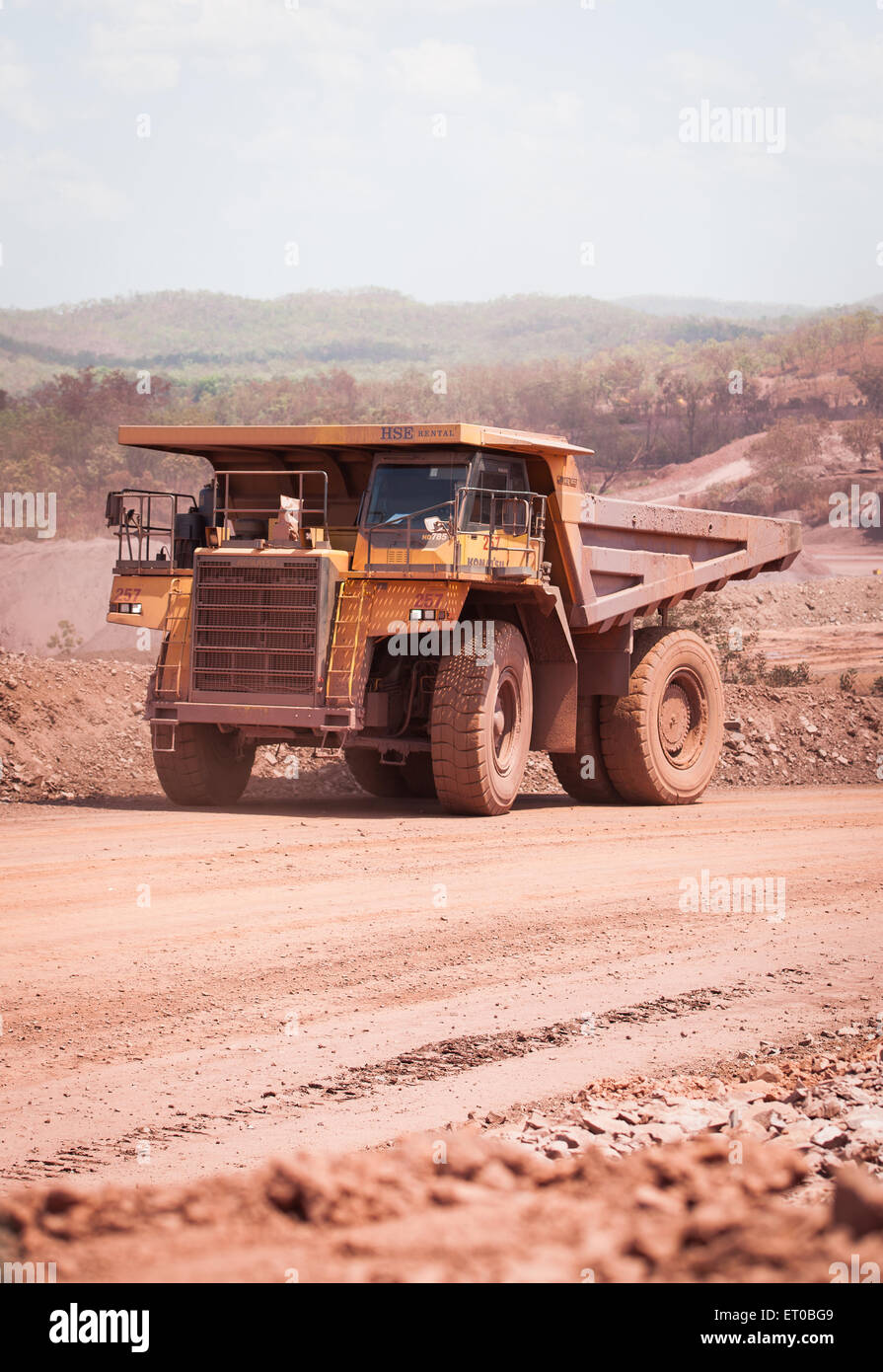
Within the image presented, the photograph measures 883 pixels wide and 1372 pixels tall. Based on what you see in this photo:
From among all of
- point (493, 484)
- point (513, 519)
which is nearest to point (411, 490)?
point (493, 484)

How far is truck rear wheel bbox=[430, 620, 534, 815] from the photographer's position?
522 inches

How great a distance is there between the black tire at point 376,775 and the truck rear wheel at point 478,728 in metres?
2.72

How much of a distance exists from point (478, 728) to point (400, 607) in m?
1.25

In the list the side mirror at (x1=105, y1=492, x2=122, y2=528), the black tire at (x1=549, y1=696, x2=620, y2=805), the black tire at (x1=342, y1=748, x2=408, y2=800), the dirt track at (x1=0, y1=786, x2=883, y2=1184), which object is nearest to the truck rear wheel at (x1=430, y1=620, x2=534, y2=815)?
the dirt track at (x1=0, y1=786, x2=883, y2=1184)

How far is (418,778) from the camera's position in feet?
A: 55.3

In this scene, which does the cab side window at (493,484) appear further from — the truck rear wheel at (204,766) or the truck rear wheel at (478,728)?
the truck rear wheel at (204,766)

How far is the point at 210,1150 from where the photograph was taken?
5109mm

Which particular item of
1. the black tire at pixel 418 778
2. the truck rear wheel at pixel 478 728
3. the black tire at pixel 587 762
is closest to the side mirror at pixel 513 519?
the truck rear wheel at pixel 478 728

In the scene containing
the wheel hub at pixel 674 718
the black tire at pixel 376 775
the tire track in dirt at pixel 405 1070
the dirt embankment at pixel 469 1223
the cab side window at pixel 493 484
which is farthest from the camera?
the black tire at pixel 376 775

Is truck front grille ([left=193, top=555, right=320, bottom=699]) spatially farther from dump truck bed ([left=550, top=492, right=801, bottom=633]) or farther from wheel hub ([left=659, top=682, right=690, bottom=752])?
wheel hub ([left=659, top=682, right=690, bottom=752])

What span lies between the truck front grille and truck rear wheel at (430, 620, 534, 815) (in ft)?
3.98

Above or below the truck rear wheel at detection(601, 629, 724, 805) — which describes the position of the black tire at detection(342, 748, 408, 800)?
below

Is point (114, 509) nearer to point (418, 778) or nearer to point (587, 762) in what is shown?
point (418, 778)

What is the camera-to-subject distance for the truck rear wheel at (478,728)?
1325 centimetres
